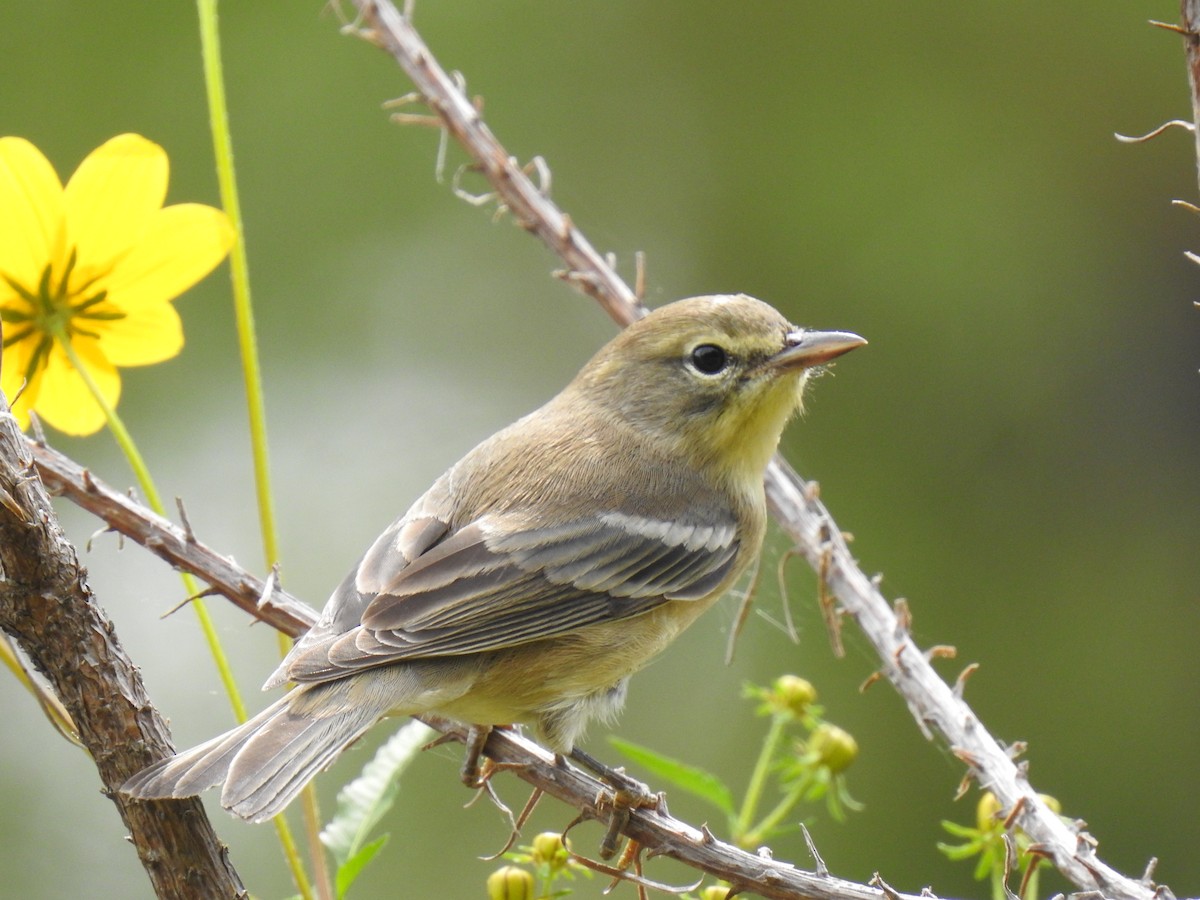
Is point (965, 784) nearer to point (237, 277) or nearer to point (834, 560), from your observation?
point (834, 560)

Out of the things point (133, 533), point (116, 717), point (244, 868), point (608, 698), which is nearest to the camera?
point (116, 717)

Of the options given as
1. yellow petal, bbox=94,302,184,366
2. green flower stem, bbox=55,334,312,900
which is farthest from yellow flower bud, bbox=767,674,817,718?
yellow petal, bbox=94,302,184,366

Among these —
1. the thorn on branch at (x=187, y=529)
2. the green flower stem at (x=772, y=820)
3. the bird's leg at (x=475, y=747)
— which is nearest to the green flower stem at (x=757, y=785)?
the green flower stem at (x=772, y=820)

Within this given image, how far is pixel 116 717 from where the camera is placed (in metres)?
1.58

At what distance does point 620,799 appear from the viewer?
231 centimetres

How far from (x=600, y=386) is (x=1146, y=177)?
13.6 ft

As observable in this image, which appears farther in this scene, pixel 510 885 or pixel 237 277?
pixel 237 277

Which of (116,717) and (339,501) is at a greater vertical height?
(339,501)

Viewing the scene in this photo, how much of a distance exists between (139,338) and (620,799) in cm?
117

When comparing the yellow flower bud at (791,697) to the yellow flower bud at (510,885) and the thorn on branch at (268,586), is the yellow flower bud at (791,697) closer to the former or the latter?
the yellow flower bud at (510,885)

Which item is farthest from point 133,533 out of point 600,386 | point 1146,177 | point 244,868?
point 1146,177

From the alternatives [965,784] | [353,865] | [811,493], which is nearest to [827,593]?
[811,493]

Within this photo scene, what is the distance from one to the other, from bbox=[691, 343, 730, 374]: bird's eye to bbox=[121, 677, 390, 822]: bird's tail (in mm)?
1261

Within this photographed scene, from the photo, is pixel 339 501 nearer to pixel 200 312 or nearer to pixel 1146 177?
pixel 200 312
